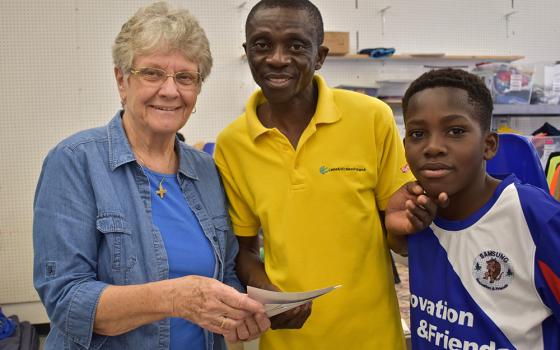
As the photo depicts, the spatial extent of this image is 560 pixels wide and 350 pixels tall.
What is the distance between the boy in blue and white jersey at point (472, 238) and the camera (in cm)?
108

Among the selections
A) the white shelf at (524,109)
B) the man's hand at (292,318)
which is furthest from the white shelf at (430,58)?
the man's hand at (292,318)

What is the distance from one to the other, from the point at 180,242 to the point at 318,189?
1.42 feet

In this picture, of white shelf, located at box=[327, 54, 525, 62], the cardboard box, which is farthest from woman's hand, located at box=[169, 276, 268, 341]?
white shelf, located at box=[327, 54, 525, 62]

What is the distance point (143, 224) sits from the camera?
132cm

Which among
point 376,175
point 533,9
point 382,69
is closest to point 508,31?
point 533,9

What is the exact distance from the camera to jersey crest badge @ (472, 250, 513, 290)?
112 cm

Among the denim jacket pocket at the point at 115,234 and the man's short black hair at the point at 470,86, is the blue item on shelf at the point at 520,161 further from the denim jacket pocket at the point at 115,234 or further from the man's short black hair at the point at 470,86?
the denim jacket pocket at the point at 115,234

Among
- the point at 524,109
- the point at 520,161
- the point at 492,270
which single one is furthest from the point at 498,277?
the point at 524,109

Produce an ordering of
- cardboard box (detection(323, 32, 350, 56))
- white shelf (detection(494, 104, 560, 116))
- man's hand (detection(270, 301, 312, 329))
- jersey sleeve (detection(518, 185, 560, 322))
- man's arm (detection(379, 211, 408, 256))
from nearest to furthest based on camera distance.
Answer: jersey sleeve (detection(518, 185, 560, 322)), man's hand (detection(270, 301, 312, 329)), man's arm (detection(379, 211, 408, 256)), white shelf (detection(494, 104, 560, 116)), cardboard box (detection(323, 32, 350, 56))

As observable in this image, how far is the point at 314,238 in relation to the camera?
147 centimetres

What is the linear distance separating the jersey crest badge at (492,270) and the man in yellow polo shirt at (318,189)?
378 mm

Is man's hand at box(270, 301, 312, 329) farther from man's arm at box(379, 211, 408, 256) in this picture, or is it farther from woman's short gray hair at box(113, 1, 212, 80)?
woman's short gray hair at box(113, 1, 212, 80)

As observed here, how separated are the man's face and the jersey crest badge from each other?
71 cm

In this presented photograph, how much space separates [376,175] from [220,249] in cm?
53
